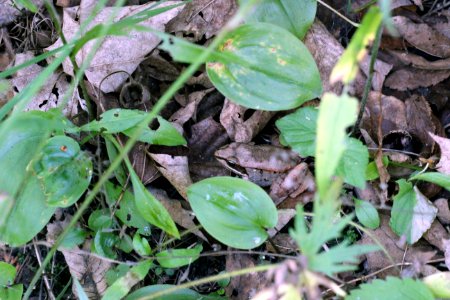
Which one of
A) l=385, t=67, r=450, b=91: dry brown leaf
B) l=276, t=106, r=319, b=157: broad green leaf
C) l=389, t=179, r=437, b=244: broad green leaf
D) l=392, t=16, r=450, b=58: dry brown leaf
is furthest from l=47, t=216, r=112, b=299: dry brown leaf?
l=392, t=16, r=450, b=58: dry brown leaf

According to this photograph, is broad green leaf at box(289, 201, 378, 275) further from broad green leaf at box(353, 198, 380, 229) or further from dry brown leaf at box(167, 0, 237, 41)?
dry brown leaf at box(167, 0, 237, 41)

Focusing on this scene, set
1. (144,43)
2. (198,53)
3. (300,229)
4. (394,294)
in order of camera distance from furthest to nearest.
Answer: (144,43)
(394,294)
(198,53)
(300,229)

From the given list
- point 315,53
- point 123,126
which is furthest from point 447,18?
point 123,126

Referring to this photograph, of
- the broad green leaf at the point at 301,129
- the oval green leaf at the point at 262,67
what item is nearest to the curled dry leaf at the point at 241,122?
the broad green leaf at the point at 301,129

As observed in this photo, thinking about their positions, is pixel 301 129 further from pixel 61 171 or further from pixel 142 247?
pixel 61 171

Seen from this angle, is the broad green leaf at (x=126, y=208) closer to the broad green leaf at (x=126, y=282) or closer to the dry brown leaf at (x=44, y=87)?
the broad green leaf at (x=126, y=282)

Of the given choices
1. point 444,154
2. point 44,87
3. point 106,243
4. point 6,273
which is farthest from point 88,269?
point 444,154

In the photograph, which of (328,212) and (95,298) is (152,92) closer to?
(95,298)
